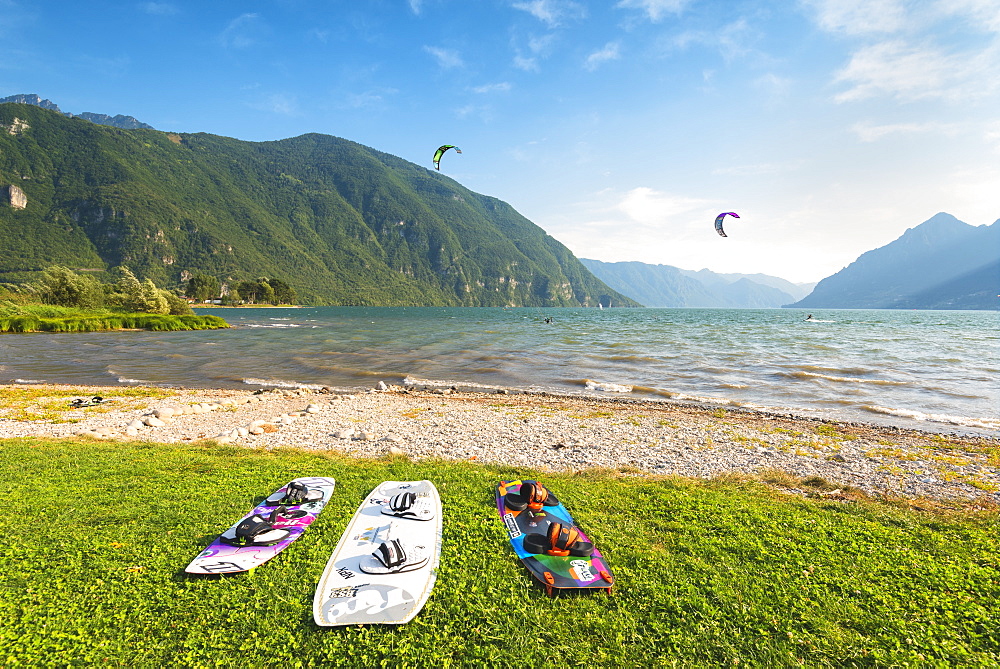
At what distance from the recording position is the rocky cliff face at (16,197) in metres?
180

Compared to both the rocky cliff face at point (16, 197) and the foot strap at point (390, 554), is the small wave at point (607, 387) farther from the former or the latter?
the rocky cliff face at point (16, 197)

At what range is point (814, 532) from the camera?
6.71 metres

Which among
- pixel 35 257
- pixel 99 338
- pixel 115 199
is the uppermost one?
pixel 115 199

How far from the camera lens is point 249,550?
5.93 m

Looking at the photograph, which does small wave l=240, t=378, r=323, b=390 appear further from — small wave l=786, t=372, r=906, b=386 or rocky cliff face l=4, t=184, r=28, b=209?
rocky cliff face l=4, t=184, r=28, b=209

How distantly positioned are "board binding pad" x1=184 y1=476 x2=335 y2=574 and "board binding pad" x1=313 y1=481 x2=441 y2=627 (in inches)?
31.9

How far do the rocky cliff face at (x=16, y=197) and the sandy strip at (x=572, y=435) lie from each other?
261024mm

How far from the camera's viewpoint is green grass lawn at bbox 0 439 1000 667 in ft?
14.0

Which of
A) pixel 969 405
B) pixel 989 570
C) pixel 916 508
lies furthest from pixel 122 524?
pixel 969 405

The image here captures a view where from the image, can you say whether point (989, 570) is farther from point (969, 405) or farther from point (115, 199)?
point (115, 199)

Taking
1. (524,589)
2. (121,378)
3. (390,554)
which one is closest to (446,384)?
(390,554)

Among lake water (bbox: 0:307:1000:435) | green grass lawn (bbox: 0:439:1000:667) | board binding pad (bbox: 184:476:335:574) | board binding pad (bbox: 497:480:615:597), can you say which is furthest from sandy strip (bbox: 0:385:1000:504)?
board binding pad (bbox: 184:476:335:574)

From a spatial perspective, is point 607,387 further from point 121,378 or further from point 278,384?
point 121,378

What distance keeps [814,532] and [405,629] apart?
6756 mm
